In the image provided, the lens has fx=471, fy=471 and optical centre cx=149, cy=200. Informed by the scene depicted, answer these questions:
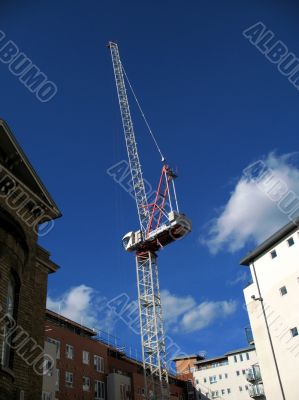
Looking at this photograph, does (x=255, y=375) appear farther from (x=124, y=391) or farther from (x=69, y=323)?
(x=69, y=323)

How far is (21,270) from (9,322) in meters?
1.90

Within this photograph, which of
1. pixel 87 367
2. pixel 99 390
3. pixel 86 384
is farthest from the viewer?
pixel 99 390

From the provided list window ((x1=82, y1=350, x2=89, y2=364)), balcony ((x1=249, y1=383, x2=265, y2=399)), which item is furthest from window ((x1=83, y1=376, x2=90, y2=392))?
balcony ((x1=249, y1=383, x2=265, y2=399))

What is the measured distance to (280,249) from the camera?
4022 cm

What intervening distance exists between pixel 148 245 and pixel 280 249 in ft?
119

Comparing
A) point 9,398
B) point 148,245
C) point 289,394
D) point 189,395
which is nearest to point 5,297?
point 9,398

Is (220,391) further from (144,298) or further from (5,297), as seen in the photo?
(5,297)

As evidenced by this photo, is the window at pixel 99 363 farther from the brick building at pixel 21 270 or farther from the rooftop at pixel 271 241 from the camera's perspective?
the brick building at pixel 21 270

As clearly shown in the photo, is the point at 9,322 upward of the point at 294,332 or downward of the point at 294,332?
downward

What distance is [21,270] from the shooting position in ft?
55.5

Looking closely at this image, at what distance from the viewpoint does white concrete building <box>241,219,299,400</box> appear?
36.7m

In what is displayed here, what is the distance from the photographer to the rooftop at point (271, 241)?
127 feet

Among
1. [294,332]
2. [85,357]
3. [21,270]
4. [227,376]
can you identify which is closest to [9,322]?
[21,270]

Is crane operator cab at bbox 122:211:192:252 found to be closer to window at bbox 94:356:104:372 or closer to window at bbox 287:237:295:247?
window at bbox 94:356:104:372
